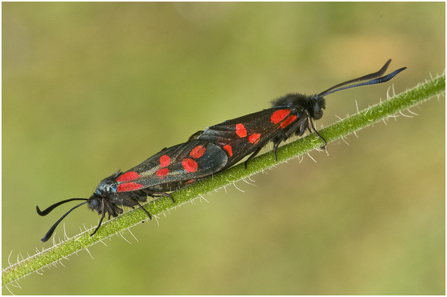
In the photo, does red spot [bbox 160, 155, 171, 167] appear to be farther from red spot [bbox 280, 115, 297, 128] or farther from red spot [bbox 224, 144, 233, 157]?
red spot [bbox 280, 115, 297, 128]

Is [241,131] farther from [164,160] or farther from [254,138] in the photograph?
[164,160]

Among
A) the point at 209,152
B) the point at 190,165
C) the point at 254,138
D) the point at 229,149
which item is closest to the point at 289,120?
the point at 254,138

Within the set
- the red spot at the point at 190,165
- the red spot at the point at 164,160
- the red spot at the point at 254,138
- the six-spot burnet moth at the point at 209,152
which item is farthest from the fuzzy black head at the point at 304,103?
the red spot at the point at 164,160

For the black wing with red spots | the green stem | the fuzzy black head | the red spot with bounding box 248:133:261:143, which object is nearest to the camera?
the green stem

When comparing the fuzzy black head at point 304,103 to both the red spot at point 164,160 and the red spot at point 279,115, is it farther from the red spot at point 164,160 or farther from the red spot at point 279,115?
the red spot at point 164,160

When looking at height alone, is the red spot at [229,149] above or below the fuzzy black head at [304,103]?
below

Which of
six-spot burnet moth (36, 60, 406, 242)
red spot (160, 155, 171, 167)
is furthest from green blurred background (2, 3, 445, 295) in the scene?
red spot (160, 155, 171, 167)

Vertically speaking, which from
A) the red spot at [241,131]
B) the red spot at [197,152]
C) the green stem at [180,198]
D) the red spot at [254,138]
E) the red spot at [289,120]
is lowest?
the green stem at [180,198]

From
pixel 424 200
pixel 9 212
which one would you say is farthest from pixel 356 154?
pixel 9 212
